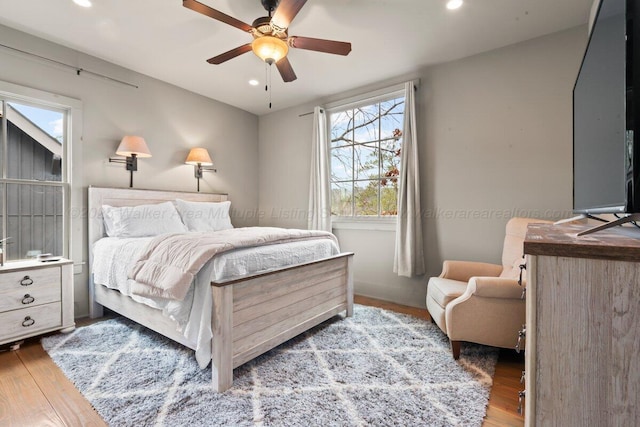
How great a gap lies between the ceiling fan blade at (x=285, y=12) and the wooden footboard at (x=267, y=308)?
166 centimetres

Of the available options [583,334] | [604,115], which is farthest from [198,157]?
[583,334]

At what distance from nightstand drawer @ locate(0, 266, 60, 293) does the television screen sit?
342 cm

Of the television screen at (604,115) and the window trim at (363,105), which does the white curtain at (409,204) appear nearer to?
the window trim at (363,105)

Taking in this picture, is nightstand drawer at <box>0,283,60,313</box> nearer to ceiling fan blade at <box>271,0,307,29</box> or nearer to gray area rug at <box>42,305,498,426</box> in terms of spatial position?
gray area rug at <box>42,305,498,426</box>

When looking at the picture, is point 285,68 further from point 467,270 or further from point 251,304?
point 467,270

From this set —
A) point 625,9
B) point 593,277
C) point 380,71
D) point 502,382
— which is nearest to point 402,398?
point 502,382

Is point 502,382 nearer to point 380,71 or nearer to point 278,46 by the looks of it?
point 278,46

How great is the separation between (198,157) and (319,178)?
60.5 inches

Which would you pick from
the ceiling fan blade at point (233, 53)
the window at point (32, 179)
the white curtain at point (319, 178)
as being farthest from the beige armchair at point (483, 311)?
the window at point (32, 179)

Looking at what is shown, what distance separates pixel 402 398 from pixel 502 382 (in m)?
0.68

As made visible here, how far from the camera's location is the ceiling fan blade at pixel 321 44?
2.09 m

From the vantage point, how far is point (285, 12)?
1.83 metres

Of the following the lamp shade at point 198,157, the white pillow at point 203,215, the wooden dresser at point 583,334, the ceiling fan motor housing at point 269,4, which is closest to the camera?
the wooden dresser at point 583,334

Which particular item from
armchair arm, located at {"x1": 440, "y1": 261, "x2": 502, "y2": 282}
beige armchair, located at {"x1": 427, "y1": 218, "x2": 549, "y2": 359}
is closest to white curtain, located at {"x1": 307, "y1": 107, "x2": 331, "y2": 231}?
armchair arm, located at {"x1": 440, "y1": 261, "x2": 502, "y2": 282}
